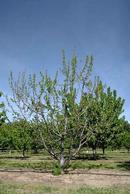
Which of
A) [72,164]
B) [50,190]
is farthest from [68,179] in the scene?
[72,164]

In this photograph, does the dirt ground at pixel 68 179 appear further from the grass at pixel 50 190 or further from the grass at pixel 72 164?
the grass at pixel 72 164

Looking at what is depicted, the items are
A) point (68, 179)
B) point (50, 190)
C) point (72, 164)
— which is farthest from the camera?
point (72, 164)

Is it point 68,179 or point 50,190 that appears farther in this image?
point 68,179

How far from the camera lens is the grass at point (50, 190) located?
1316 cm

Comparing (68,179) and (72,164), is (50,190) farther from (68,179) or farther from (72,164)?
(72,164)

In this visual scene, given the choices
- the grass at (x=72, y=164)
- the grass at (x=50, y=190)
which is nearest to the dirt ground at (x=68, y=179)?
the grass at (x=50, y=190)

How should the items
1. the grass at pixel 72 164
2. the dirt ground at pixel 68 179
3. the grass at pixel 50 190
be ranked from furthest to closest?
1. the grass at pixel 72 164
2. the dirt ground at pixel 68 179
3. the grass at pixel 50 190

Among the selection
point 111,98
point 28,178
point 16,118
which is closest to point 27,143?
point 111,98

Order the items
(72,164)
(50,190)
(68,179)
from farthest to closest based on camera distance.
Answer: (72,164), (68,179), (50,190)

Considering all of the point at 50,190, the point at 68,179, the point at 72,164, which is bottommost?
the point at 50,190

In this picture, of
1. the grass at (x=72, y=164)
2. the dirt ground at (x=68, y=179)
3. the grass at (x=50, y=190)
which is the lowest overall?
the grass at (x=50, y=190)

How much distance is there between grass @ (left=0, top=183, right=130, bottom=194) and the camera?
43.2 ft

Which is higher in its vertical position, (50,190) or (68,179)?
(68,179)

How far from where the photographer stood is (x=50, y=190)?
44.9ft
